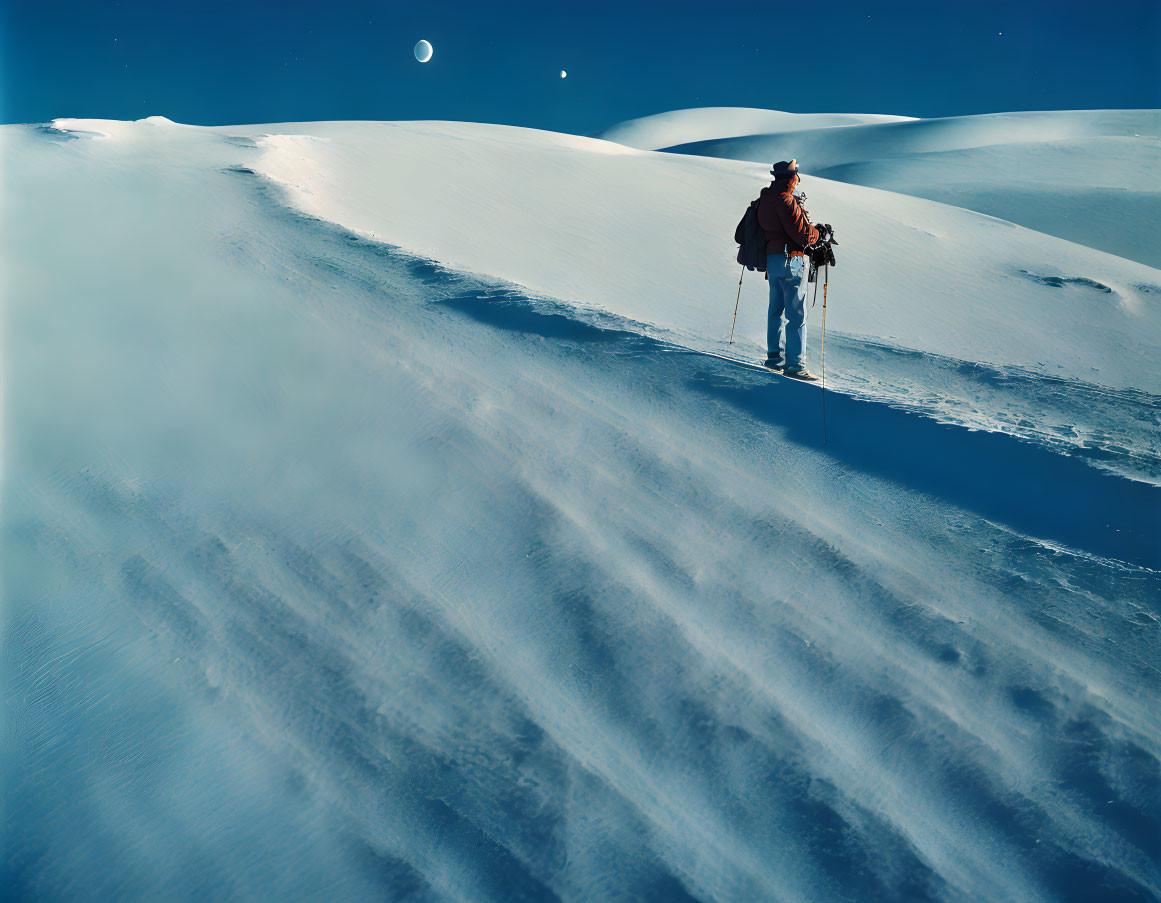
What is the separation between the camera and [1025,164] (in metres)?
23.5

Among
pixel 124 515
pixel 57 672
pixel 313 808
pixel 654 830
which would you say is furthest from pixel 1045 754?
pixel 124 515

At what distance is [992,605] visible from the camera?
2879 millimetres

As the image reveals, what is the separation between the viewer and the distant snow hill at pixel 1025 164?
51.3 ft

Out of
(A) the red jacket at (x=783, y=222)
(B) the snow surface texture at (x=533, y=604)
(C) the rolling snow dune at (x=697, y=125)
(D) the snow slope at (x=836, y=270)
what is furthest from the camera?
(C) the rolling snow dune at (x=697, y=125)

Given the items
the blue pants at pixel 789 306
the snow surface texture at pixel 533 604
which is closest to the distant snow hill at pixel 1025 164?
the blue pants at pixel 789 306

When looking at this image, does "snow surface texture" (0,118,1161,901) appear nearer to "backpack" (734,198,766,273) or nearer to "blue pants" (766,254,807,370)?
"blue pants" (766,254,807,370)

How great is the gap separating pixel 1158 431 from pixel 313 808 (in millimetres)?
4250

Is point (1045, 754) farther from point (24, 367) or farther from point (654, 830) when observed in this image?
point (24, 367)

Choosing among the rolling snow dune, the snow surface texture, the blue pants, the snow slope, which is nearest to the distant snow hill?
the snow slope

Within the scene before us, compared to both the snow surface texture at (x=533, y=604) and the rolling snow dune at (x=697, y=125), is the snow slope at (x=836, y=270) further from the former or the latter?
the rolling snow dune at (x=697, y=125)

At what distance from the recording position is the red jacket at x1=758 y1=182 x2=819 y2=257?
14.7 feet

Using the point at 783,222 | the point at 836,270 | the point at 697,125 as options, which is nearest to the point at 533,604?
the point at 783,222

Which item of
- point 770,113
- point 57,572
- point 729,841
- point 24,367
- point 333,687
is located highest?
point 770,113

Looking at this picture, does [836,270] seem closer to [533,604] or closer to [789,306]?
[789,306]
